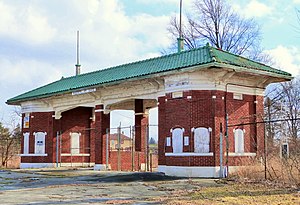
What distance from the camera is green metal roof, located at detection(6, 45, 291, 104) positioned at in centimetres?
2157

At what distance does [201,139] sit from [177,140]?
130 cm

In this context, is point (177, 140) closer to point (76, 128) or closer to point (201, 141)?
point (201, 141)

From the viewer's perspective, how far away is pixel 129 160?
31109mm

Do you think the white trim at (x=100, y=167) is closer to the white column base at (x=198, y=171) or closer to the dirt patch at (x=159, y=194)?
the white column base at (x=198, y=171)

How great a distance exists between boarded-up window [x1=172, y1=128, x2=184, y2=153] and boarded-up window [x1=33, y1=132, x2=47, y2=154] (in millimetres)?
13426

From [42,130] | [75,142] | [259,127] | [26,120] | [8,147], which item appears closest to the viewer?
[259,127]

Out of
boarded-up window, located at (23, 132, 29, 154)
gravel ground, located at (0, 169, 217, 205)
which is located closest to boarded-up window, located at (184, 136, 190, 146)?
gravel ground, located at (0, 169, 217, 205)

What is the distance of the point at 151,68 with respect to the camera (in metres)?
24.3

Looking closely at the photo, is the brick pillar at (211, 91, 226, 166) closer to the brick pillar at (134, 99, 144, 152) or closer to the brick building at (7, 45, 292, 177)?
the brick building at (7, 45, 292, 177)

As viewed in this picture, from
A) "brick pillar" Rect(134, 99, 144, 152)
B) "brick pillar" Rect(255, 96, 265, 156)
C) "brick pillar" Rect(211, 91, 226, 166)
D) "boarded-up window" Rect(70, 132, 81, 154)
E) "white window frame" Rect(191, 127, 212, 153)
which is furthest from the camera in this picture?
"boarded-up window" Rect(70, 132, 81, 154)

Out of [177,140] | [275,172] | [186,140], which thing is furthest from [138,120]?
[275,172]

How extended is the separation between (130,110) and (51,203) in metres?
21.6

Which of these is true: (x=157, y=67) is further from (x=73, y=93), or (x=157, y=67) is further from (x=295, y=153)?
(x=295, y=153)

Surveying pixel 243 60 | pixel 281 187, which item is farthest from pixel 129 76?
pixel 281 187
